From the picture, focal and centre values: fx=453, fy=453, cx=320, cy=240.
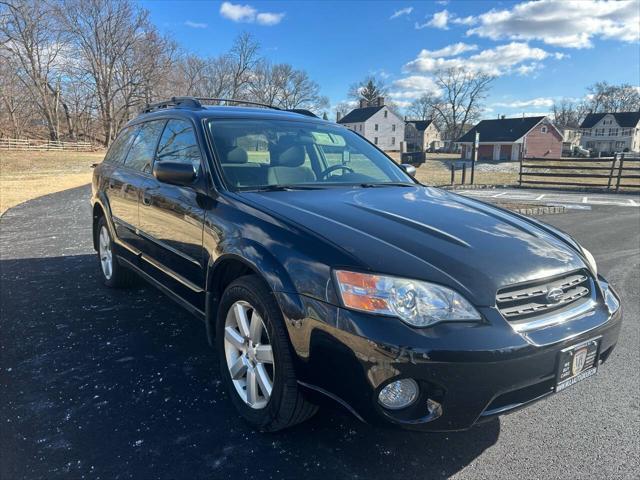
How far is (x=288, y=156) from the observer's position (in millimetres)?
3330

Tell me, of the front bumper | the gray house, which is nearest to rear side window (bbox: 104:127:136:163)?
the front bumper

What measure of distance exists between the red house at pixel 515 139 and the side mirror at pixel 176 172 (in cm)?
5764

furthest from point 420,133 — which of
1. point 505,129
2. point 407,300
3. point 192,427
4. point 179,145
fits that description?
point 407,300

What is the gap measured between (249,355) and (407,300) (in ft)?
3.34

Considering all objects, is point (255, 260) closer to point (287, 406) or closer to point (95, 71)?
point (287, 406)

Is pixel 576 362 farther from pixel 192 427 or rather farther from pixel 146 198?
pixel 146 198

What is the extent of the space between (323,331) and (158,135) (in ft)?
8.70

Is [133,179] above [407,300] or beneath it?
above

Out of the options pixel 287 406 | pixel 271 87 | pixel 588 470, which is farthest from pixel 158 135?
pixel 271 87

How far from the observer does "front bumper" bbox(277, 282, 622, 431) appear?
1.82m

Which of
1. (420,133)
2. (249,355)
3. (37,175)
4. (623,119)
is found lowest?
(37,175)

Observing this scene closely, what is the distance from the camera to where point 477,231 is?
244 cm

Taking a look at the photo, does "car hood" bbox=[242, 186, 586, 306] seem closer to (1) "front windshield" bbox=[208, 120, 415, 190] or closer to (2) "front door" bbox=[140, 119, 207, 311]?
(1) "front windshield" bbox=[208, 120, 415, 190]

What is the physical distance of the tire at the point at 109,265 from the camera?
465 centimetres
